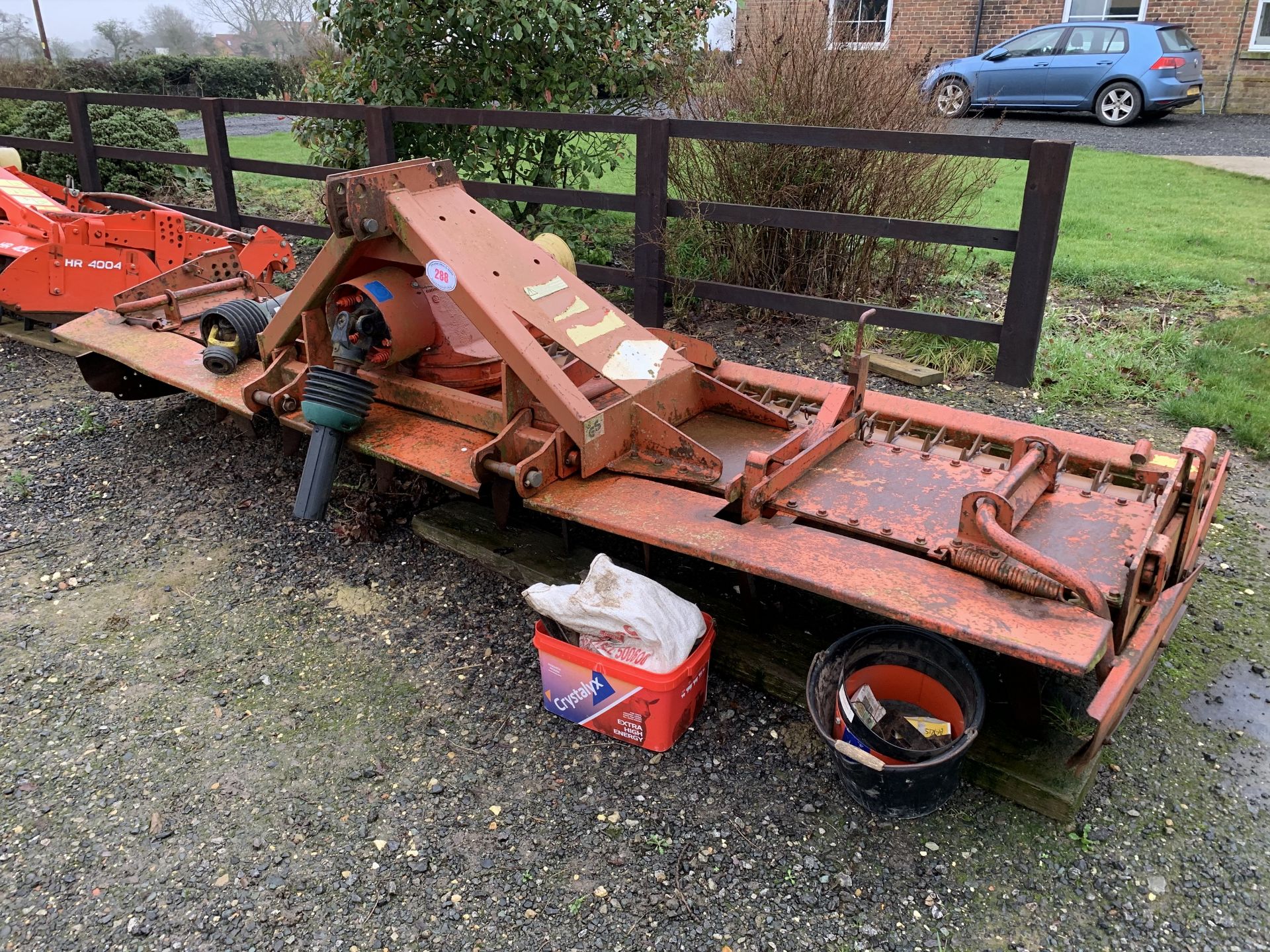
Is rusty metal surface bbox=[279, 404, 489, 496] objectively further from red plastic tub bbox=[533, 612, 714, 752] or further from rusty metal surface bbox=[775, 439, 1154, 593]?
rusty metal surface bbox=[775, 439, 1154, 593]

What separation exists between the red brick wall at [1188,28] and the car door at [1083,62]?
1835mm

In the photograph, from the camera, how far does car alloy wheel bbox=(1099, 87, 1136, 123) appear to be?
15.1 meters

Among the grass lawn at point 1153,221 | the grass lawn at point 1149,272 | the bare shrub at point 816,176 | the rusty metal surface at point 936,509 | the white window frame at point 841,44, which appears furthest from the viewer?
the grass lawn at point 1153,221

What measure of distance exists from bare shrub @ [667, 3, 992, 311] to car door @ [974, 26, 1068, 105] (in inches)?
402

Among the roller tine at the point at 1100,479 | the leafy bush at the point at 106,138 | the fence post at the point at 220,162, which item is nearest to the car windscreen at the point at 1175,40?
the fence post at the point at 220,162

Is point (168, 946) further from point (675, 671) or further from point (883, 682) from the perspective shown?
point (883, 682)

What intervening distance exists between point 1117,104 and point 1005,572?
51.4 ft

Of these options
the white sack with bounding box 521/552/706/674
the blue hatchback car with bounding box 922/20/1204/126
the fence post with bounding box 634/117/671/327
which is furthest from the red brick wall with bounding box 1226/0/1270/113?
the white sack with bounding box 521/552/706/674

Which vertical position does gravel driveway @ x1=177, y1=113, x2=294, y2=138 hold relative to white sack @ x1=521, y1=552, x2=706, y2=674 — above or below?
above

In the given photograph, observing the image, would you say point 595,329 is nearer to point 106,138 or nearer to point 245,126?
point 106,138

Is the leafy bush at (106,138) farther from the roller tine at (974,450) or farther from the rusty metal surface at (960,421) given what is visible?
the roller tine at (974,450)

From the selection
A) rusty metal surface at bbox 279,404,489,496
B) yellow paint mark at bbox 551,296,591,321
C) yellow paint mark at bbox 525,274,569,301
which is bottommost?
rusty metal surface at bbox 279,404,489,496

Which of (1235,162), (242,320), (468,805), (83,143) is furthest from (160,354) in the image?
(1235,162)

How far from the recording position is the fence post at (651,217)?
5738 mm
